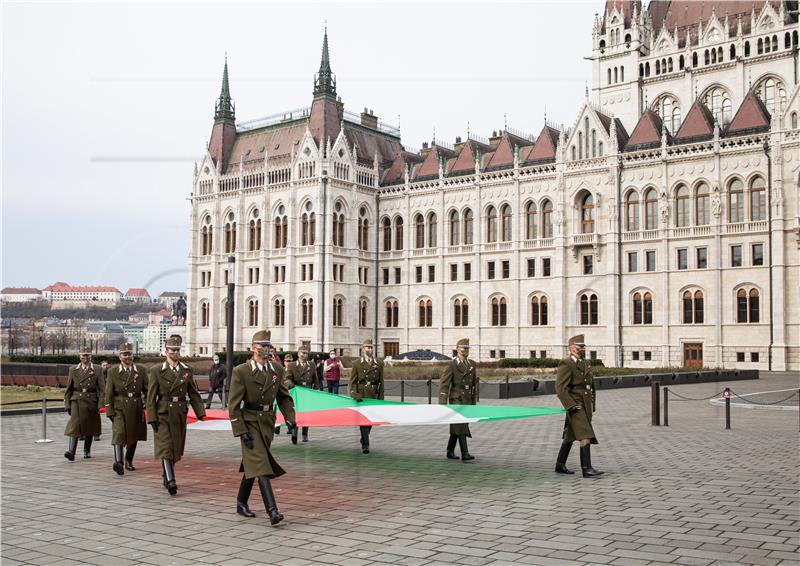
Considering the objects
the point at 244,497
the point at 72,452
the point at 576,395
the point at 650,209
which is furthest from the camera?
the point at 650,209

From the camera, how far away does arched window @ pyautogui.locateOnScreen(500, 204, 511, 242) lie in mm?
63031

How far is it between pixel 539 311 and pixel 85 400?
47725 mm

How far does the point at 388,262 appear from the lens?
2761 inches

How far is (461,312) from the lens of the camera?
64.7 meters

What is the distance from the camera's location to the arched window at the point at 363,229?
69.9 meters

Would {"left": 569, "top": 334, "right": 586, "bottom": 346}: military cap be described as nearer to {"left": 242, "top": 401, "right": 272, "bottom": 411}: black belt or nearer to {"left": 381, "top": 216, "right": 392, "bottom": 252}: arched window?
{"left": 242, "top": 401, "right": 272, "bottom": 411}: black belt

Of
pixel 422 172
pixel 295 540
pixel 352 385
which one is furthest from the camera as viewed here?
pixel 422 172

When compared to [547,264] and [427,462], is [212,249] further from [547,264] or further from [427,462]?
[427,462]

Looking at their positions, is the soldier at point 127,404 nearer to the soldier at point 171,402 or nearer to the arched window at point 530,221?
the soldier at point 171,402

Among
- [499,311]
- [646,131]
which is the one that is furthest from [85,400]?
[646,131]

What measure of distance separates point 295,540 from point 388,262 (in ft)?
202

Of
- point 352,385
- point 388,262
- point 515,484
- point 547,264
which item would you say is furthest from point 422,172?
point 515,484

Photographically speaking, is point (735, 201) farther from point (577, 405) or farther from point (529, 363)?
point (577, 405)

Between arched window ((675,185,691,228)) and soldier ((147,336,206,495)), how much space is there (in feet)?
157
